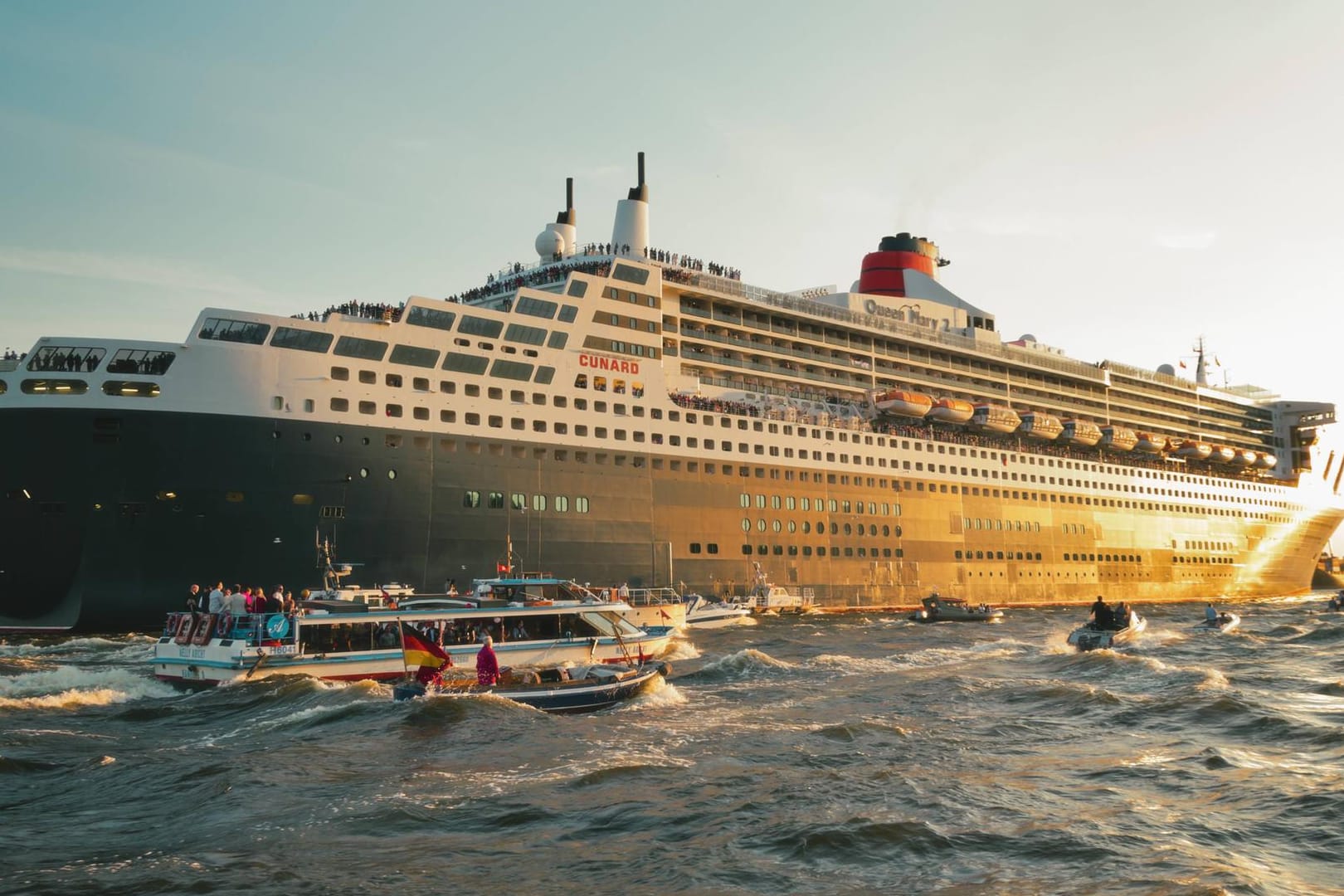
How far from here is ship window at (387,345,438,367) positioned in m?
38.3

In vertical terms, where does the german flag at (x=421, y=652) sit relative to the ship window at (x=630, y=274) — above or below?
below

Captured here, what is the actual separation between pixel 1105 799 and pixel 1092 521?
198ft

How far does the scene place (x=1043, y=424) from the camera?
69062mm

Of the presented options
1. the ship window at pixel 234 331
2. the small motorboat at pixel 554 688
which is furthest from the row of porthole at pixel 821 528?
the small motorboat at pixel 554 688

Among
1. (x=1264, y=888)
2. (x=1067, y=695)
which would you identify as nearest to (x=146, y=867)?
(x=1264, y=888)

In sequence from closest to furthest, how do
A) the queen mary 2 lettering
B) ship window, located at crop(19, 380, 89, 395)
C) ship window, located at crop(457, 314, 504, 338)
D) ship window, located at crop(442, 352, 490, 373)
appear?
1. ship window, located at crop(19, 380, 89, 395)
2. ship window, located at crop(442, 352, 490, 373)
3. ship window, located at crop(457, 314, 504, 338)
4. the queen mary 2 lettering

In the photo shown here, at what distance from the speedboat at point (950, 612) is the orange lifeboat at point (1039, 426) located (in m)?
19.5

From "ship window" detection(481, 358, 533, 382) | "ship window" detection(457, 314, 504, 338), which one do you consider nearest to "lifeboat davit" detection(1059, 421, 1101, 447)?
"ship window" detection(481, 358, 533, 382)

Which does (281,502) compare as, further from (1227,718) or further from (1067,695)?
(1227,718)

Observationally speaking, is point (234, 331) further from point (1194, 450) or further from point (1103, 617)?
point (1194, 450)

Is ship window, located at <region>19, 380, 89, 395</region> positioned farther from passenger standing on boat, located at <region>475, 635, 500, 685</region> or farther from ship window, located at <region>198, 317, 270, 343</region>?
passenger standing on boat, located at <region>475, 635, 500, 685</region>

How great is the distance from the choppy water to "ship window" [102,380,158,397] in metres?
9.54

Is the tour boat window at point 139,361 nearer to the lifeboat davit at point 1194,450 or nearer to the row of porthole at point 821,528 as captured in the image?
the row of porthole at point 821,528

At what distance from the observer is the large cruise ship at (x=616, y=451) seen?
3328 cm
